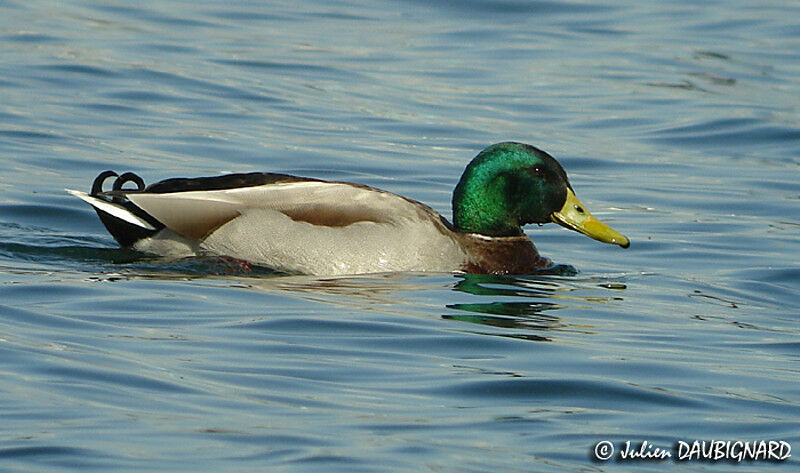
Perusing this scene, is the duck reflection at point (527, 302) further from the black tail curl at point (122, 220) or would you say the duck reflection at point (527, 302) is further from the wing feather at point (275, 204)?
the black tail curl at point (122, 220)

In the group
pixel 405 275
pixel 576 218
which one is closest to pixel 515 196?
pixel 576 218

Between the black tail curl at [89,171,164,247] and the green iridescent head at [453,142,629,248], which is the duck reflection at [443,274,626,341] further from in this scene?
the black tail curl at [89,171,164,247]

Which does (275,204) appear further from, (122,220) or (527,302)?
(527,302)

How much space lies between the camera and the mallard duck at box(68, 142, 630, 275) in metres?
9.39

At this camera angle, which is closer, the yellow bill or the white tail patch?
the white tail patch

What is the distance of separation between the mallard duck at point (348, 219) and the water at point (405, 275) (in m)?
0.18

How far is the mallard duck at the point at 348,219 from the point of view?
9391 millimetres

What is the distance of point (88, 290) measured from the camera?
845 cm

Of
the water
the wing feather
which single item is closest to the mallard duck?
the wing feather

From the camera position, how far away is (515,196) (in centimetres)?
990

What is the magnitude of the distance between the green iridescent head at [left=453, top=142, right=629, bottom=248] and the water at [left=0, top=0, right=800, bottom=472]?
0.41 meters

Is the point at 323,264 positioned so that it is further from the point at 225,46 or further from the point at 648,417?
the point at 225,46

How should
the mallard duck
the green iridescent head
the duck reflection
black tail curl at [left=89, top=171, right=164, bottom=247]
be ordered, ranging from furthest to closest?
1. the green iridescent head
2. black tail curl at [left=89, top=171, right=164, bottom=247]
3. the mallard duck
4. the duck reflection

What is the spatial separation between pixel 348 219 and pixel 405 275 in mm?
465
